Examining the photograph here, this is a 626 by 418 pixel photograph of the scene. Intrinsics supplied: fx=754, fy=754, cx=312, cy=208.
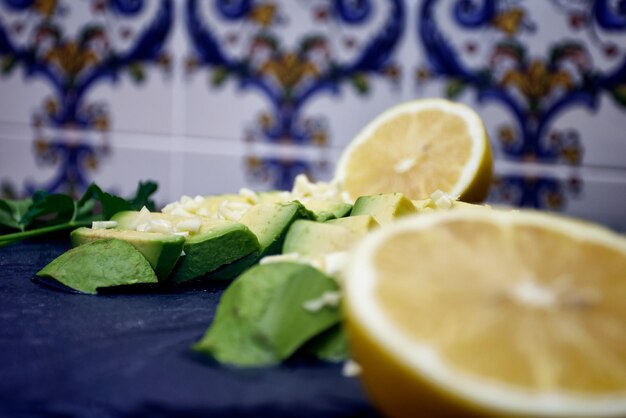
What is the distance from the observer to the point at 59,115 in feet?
5.13

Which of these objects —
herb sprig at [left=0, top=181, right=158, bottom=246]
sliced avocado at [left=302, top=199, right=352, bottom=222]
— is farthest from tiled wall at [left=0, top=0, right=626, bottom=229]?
sliced avocado at [left=302, top=199, right=352, bottom=222]

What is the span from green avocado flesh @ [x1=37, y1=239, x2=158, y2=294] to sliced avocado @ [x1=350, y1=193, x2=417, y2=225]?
0.22 m

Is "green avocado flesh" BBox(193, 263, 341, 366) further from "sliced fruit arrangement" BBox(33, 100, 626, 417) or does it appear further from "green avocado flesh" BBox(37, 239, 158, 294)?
"green avocado flesh" BBox(37, 239, 158, 294)

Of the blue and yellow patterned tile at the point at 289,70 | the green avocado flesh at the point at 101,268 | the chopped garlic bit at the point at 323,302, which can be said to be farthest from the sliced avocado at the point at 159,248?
the blue and yellow patterned tile at the point at 289,70

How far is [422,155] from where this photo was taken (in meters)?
0.99

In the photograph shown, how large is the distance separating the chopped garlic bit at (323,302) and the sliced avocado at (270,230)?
0.23 m

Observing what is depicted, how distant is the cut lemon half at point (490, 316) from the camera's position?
35 cm

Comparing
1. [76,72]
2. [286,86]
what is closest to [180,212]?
[286,86]

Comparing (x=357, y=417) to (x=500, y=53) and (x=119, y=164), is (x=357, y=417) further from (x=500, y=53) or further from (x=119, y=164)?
(x=119, y=164)

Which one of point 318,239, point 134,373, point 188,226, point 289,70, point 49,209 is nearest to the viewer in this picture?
point 134,373

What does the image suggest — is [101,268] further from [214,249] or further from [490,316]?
[490,316]

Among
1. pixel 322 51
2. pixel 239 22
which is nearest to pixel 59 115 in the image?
pixel 239 22

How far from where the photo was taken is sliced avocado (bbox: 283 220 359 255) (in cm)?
64

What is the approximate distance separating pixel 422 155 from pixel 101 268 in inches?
18.0
